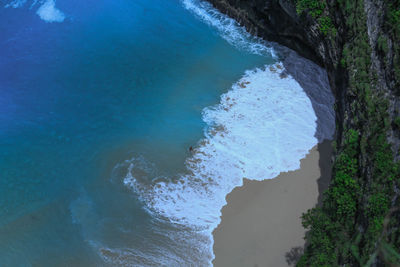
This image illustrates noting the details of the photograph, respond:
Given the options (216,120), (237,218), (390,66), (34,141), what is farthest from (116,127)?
(390,66)

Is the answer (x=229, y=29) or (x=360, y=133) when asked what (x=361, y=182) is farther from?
(x=229, y=29)

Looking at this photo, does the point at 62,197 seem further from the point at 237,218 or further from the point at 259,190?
the point at 259,190

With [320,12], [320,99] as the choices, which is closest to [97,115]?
[320,99]

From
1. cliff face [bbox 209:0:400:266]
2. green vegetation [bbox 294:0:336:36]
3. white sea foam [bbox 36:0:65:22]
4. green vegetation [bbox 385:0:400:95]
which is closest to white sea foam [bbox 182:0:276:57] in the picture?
green vegetation [bbox 294:0:336:36]

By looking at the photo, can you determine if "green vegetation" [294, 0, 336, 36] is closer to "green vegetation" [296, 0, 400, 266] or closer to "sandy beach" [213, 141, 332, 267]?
"green vegetation" [296, 0, 400, 266]

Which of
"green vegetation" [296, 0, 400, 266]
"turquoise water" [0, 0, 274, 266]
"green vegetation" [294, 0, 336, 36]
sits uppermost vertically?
"green vegetation" [294, 0, 336, 36]
